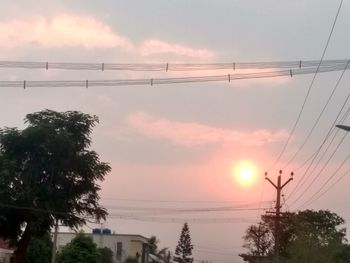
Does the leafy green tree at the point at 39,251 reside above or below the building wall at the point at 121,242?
below

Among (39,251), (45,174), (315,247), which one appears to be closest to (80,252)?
(39,251)

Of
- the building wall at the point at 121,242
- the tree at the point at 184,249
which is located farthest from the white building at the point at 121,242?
the tree at the point at 184,249

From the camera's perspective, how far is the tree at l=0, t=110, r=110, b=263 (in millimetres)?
47250

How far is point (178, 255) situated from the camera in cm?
15925

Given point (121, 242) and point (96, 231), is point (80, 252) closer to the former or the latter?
point (96, 231)

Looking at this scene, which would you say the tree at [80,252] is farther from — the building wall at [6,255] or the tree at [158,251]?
the tree at [158,251]

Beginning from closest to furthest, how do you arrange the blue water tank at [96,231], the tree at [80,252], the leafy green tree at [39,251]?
the tree at [80,252] → the leafy green tree at [39,251] → the blue water tank at [96,231]

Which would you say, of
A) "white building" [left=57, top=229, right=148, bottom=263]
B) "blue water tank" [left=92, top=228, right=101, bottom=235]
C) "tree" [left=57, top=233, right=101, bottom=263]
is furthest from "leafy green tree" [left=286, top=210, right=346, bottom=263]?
"white building" [left=57, top=229, right=148, bottom=263]

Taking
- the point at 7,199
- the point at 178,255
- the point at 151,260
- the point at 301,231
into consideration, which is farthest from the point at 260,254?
the point at 178,255

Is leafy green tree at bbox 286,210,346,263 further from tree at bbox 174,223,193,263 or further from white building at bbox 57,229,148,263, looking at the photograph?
tree at bbox 174,223,193,263

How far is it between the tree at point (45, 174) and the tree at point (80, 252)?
12000 mm

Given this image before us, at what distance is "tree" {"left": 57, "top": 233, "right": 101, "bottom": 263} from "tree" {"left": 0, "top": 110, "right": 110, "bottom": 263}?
39.4ft

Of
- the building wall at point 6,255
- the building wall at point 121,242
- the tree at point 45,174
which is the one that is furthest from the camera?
the building wall at point 121,242

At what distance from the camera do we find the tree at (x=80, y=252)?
204 feet
